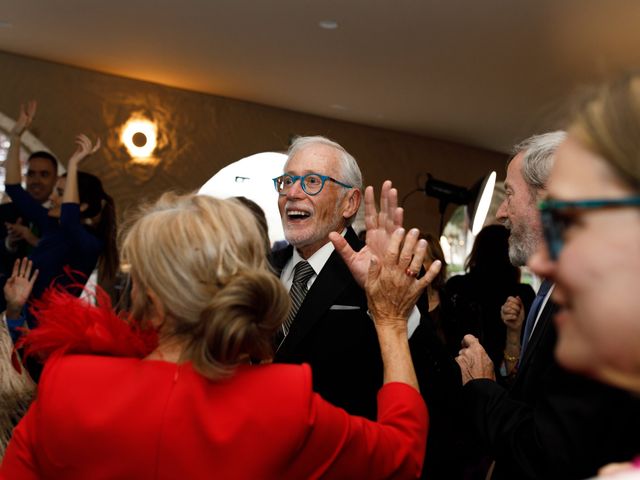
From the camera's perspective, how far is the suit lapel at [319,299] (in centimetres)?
173

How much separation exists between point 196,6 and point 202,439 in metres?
4.12

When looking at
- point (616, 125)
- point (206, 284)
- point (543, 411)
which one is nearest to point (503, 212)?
point (543, 411)

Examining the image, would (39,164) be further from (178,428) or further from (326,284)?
(178,428)

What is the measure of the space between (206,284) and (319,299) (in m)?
0.64

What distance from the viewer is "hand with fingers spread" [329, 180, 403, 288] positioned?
1.55 m

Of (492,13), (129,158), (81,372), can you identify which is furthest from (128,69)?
(81,372)

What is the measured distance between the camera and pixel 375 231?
61.7 inches

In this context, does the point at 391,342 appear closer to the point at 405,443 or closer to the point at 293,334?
the point at 405,443

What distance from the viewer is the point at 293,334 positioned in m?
1.73

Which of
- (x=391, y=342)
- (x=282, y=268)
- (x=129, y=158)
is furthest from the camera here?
(x=129, y=158)

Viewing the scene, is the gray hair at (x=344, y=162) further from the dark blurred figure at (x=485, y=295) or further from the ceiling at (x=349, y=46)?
the ceiling at (x=349, y=46)

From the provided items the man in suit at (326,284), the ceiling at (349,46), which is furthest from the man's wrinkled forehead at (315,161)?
the ceiling at (349,46)

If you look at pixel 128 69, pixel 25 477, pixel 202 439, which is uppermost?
pixel 128 69

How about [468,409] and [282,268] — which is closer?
[468,409]
